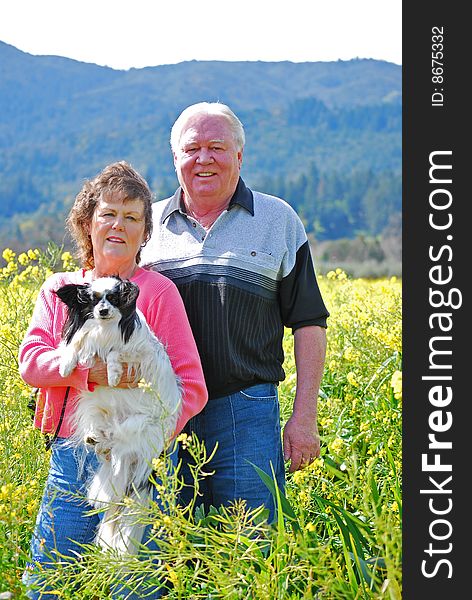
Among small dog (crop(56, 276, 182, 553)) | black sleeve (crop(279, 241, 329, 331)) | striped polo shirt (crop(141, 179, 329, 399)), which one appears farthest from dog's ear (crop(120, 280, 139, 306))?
black sleeve (crop(279, 241, 329, 331))

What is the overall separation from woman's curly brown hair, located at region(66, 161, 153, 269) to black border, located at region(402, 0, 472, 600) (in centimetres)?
127

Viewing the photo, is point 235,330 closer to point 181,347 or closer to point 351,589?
point 181,347

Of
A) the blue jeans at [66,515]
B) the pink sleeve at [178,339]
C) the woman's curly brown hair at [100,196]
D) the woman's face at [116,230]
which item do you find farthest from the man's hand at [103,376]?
the woman's curly brown hair at [100,196]

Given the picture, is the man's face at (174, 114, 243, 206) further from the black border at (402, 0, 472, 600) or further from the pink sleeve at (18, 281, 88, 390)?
the black border at (402, 0, 472, 600)

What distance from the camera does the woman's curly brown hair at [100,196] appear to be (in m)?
3.75

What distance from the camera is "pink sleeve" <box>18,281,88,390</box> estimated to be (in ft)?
11.8

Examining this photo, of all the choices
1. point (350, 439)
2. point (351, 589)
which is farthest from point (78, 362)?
point (350, 439)

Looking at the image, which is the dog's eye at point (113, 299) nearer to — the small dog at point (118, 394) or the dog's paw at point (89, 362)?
the small dog at point (118, 394)

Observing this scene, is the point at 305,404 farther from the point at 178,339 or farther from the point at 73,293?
the point at 73,293

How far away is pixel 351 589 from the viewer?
9.89 feet

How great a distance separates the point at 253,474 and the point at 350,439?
1.40 m

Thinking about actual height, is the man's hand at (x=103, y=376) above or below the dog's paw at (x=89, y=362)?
below

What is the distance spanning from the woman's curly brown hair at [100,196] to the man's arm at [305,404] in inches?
38.1

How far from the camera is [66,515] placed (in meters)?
3.63
